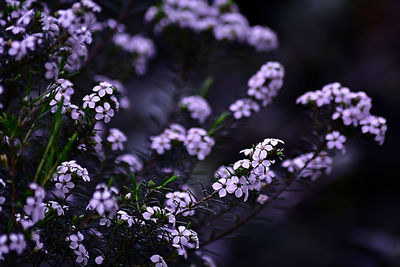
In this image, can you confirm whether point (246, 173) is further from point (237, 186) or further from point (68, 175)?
point (68, 175)

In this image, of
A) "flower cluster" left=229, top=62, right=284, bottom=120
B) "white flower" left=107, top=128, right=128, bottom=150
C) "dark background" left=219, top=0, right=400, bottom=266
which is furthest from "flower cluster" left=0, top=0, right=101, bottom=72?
"dark background" left=219, top=0, right=400, bottom=266

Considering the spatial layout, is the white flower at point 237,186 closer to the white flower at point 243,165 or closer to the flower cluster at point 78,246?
the white flower at point 243,165

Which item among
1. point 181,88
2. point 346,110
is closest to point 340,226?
point 181,88

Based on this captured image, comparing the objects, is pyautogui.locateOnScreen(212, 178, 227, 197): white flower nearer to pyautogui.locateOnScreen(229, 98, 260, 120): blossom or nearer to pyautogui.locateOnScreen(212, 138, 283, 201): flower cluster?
pyautogui.locateOnScreen(212, 138, 283, 201): flower cluster

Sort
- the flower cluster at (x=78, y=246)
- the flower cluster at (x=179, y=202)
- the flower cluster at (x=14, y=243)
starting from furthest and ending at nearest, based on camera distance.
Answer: the flower cluster at (x=179, y=202), the flower cluster at (x=78, y=246), the flower cluster at (x=14, y=243)

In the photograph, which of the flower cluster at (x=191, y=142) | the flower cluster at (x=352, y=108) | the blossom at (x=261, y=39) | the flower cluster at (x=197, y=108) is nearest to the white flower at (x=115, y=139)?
the flower cluster at (x=191, y=142)
